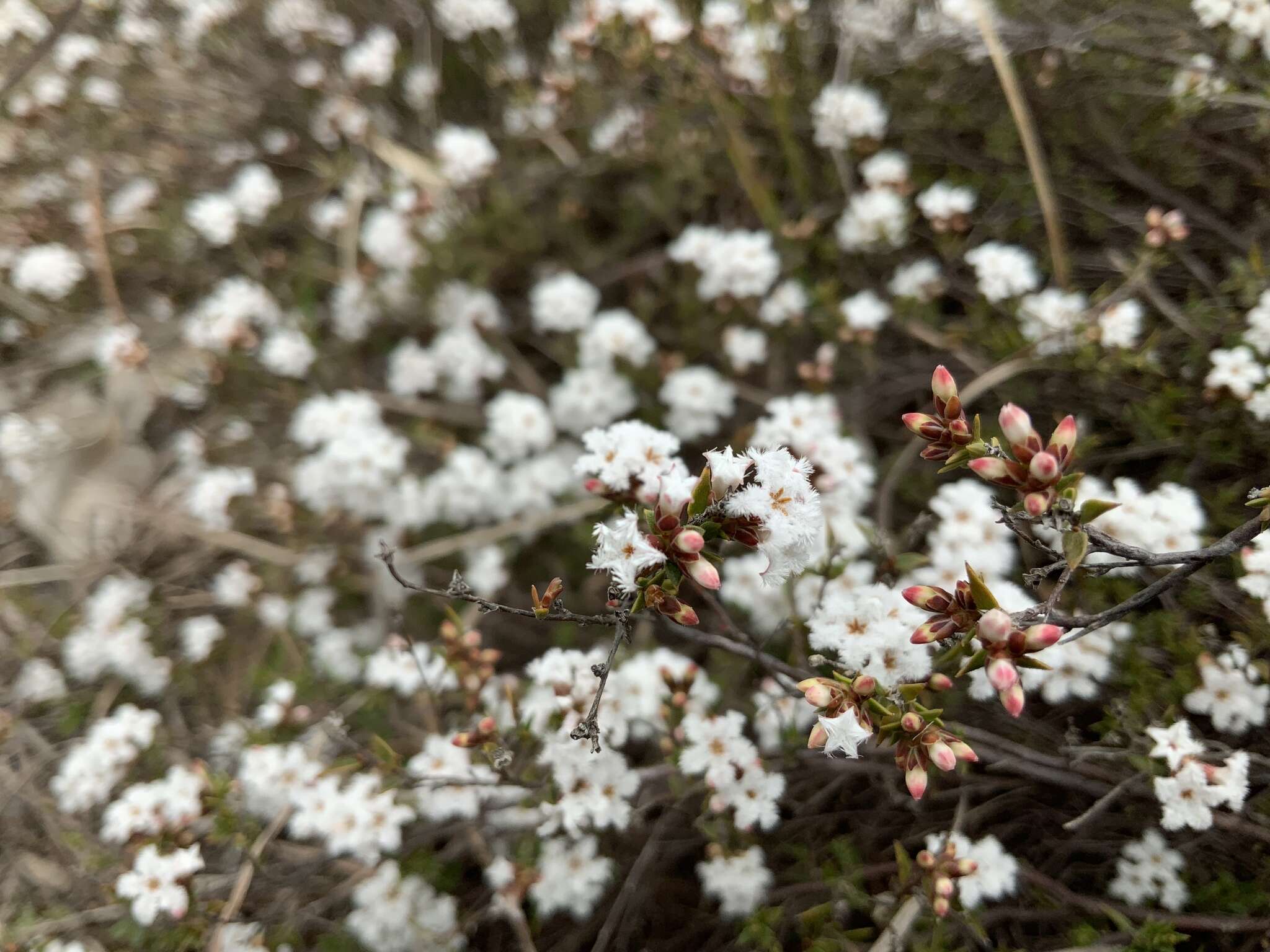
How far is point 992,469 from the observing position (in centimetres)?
154

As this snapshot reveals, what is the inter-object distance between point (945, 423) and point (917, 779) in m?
0.73

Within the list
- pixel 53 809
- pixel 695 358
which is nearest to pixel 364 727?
pixel 53 809

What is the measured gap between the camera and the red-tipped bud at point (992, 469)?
60.7 inches

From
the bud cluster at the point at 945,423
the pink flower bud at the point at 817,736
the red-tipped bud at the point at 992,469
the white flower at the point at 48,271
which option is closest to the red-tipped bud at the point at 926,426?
the bud cluster at the point at 945,423

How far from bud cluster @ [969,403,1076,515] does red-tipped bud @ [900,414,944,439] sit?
3.8 inches

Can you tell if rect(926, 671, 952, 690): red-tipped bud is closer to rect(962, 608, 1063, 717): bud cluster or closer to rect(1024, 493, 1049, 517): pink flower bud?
rect(962, 608, 1063, 717): bud cluster

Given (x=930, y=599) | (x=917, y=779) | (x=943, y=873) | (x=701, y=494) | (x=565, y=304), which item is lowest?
(x=943, y=873)

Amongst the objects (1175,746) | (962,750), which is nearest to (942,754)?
(962,750)

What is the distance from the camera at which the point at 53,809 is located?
3072 millimetres

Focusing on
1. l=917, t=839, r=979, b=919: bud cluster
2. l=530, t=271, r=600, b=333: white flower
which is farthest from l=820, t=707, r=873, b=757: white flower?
l=530, t=271, r=600, b=333: white flower

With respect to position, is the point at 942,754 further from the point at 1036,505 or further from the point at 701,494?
the point at 701,494

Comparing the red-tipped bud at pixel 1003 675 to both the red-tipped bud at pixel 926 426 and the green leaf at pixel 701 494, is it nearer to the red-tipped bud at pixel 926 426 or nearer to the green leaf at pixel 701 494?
the red-tipped bud at pixel 926 426

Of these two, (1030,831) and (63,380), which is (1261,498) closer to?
(1030,831)

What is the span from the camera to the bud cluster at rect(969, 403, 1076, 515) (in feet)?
4.86
